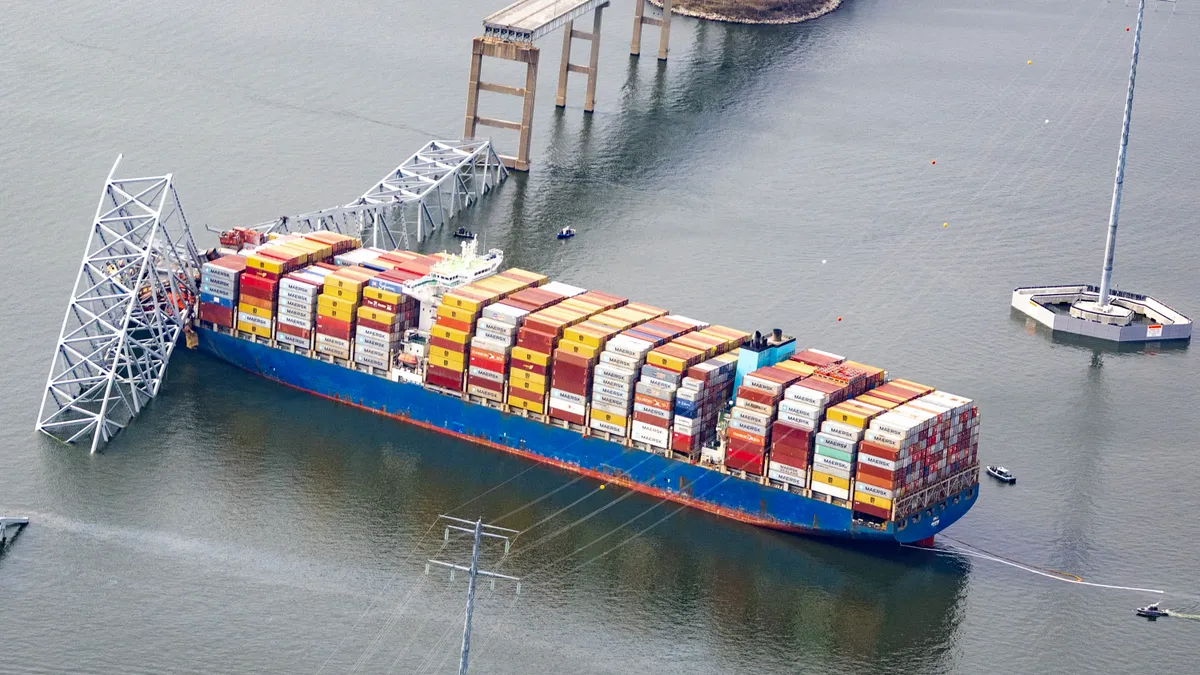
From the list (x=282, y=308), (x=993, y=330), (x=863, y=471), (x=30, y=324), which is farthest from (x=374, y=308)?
(x=993, y=330)

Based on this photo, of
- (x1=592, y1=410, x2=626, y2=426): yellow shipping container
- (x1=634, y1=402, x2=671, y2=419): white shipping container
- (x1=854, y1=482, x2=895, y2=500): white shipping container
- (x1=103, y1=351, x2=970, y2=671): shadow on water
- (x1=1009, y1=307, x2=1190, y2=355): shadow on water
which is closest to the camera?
(x1=103, y1=351, x2=970, y2=671): shadow on water

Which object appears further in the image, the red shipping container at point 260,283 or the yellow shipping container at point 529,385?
the red shipping container at point 260,283

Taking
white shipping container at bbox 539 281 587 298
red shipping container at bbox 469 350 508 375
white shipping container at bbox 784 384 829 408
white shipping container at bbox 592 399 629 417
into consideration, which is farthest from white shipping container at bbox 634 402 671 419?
white shipping container at bbox 539 281 587 298

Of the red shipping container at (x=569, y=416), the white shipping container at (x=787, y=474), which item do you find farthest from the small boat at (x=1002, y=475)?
the red shipping container at (x=569, y=416)

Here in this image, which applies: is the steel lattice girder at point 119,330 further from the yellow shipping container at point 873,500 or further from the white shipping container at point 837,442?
the yellow shipping container at point 873,500

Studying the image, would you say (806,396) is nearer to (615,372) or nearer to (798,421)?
(798,421)

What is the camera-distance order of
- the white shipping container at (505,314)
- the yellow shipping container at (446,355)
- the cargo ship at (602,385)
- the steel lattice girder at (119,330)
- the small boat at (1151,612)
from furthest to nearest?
1. the yellow shipping container at (446,355)
2. the steel lattice girder at (119,330)
3. the white shipping container at (505,314)
4. the cargo ship at (602,385)
5. the small boat at (1151,612)

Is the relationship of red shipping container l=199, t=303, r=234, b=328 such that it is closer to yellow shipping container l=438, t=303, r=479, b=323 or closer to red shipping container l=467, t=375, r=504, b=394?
yellow shipping container l=438, t=303, r=479, b=323
